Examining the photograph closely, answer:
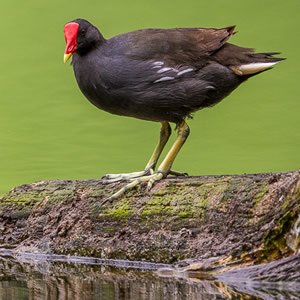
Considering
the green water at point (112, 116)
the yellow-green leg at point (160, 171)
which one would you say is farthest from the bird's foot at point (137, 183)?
the green water at point (112, 116)

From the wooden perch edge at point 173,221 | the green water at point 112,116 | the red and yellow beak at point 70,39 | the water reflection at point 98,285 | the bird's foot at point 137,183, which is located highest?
the green water at point 112,116

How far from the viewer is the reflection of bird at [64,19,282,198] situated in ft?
21.5

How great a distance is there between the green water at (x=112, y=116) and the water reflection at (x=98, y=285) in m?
2.84

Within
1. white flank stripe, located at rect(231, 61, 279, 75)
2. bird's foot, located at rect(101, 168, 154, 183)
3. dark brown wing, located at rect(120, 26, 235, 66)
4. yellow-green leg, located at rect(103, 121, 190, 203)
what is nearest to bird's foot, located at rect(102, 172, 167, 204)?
yellow-green leg, located at rect(103, 121, 190, 203)

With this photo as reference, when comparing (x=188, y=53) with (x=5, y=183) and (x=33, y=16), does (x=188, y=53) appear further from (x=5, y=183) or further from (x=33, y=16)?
(x=33, y=16)

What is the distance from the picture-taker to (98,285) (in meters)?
5.58

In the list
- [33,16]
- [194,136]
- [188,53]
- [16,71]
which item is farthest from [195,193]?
[33,16]

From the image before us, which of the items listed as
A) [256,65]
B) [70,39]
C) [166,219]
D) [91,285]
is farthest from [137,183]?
[256,65]

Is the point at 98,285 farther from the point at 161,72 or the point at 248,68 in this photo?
the point at 248,68

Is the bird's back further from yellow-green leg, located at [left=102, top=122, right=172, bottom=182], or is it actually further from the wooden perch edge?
the wooden perch edge

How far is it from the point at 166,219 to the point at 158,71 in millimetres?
1122

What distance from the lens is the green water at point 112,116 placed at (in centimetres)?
924

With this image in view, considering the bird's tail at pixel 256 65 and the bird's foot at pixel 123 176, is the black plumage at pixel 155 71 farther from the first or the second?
the bird's foot at pixel 123 176

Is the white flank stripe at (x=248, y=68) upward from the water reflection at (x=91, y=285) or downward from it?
upward
